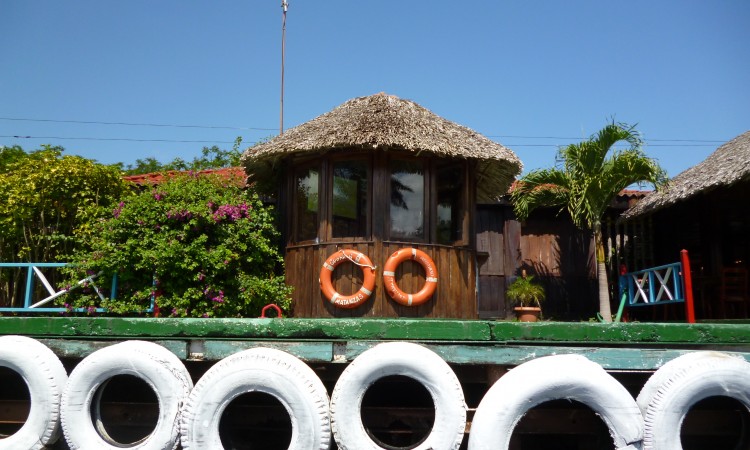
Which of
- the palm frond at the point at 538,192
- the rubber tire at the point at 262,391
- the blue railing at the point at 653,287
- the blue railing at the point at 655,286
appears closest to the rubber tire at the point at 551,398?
the rubber tire at the point at 262,391

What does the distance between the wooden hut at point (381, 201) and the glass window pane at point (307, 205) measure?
0.5 inches

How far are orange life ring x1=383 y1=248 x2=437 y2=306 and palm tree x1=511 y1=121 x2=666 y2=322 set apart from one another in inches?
164

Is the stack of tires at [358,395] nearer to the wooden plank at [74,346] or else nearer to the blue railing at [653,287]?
the wooden plank at [74,346]

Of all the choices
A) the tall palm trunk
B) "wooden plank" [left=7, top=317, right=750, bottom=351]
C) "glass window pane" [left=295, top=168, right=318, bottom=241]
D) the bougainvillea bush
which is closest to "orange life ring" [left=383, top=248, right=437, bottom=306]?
"glass window pane" [left=295, top=168, right=318, bottom=241]

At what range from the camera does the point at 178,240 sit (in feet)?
21.3

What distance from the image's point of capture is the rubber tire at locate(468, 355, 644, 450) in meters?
3.21

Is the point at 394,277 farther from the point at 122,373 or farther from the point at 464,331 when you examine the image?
the point at 122,373

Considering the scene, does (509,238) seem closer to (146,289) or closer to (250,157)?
(250,157)

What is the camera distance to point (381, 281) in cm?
655

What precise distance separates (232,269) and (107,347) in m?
2.98

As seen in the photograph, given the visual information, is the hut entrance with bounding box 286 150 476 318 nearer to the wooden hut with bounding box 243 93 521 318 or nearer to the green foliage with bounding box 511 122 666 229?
the wooden hut with bounding box 243 93 521 318

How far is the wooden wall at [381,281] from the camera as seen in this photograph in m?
6.55

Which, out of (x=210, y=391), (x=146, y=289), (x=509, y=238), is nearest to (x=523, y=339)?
(x=210, y=391)

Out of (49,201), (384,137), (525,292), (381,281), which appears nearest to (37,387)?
(381,281)
